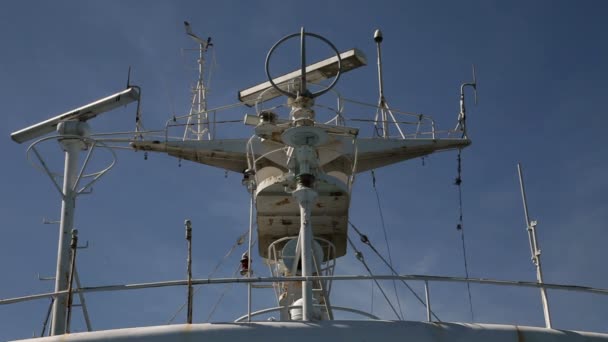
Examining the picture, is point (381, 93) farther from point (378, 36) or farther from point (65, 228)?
point (65, 228)

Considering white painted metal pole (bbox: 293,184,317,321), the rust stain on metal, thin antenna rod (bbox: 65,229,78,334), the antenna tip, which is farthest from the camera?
the antenna tip

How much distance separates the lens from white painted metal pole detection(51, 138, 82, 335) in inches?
547

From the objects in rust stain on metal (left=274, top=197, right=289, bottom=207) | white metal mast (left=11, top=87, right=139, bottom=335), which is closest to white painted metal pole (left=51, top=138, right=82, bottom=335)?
white metal mast (left=11, top=87, right=139, bottom=335)

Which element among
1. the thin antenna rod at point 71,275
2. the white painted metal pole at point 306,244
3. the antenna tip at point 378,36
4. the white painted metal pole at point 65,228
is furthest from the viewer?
the antenna tip at point 378,36

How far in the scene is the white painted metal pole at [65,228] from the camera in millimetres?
13891

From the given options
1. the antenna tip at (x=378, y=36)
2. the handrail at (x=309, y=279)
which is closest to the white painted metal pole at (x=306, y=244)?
the handrail at (x=309, y=279)

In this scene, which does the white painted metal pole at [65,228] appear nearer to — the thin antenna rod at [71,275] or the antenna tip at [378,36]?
the thin antenna rod at [71,275]

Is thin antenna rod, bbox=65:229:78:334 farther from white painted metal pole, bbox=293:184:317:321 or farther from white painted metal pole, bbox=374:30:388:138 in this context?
white painted metal pole, bbox=374:30:388:138

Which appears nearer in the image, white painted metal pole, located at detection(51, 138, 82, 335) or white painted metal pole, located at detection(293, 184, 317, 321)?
white painted metal pole, located at detection(293, 184, 317, 321)

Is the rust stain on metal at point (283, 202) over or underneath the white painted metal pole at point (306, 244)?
over

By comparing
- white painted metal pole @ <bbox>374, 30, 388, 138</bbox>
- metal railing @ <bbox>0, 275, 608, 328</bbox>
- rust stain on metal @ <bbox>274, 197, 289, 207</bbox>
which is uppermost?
white painted metal pole @ <bbox>374, 30, 388, 138</bbox>

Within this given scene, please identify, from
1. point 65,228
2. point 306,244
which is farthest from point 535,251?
point 65,228

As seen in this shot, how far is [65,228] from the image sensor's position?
14.8 m

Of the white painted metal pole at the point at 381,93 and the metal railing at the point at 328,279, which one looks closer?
the metal railing at the point at 328,279
